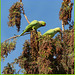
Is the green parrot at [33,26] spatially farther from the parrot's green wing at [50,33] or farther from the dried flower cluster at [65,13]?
the dried flower cluster at [65,13]

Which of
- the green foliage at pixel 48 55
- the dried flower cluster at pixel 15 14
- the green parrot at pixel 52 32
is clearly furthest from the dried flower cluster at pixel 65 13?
the dried flower cluster at pixel 15 14

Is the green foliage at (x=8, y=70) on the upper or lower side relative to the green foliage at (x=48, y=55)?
lower

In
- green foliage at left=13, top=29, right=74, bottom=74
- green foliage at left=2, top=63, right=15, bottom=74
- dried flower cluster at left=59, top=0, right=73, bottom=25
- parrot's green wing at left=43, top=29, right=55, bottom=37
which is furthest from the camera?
dried flower cluster at left=59, top=0, right=73, bottom=25

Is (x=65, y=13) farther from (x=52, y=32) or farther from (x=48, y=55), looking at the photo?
(x=48, y=55)

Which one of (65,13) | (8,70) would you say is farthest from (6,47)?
(65,13)

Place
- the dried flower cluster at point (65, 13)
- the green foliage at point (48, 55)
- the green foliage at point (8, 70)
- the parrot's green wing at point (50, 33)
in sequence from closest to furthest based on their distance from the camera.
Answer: the green foliage at point (48, 55) → the green foliage at point (8, 70) → the parrot's green wing at point (50, 33) → the dried flower cluster at point (65, 13)

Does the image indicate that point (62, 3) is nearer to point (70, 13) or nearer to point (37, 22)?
point (70, 13)

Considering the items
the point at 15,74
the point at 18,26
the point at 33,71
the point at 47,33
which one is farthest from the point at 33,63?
the point at 18,26

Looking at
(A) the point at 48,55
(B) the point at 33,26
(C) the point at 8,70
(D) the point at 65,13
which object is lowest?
(C) the point at 8,70

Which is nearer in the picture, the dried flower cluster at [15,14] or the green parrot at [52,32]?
the green parrot at [52,32]

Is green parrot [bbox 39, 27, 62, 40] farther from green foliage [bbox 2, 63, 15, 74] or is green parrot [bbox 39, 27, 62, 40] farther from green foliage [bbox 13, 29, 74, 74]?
green foliage [bbox 2, 63, 15, 74]

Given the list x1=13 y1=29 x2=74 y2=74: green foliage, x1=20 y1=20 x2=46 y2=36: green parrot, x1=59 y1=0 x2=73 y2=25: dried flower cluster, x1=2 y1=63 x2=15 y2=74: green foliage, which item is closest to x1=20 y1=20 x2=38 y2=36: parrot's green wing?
x1=20 y1=20 x2=46 y2=36: green parrot

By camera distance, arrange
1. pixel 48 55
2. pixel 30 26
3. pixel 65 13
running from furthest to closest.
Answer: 1. pixel 65 13
2. pixel 30 26
3. pixel 48 55

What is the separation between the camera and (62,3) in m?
8.17
